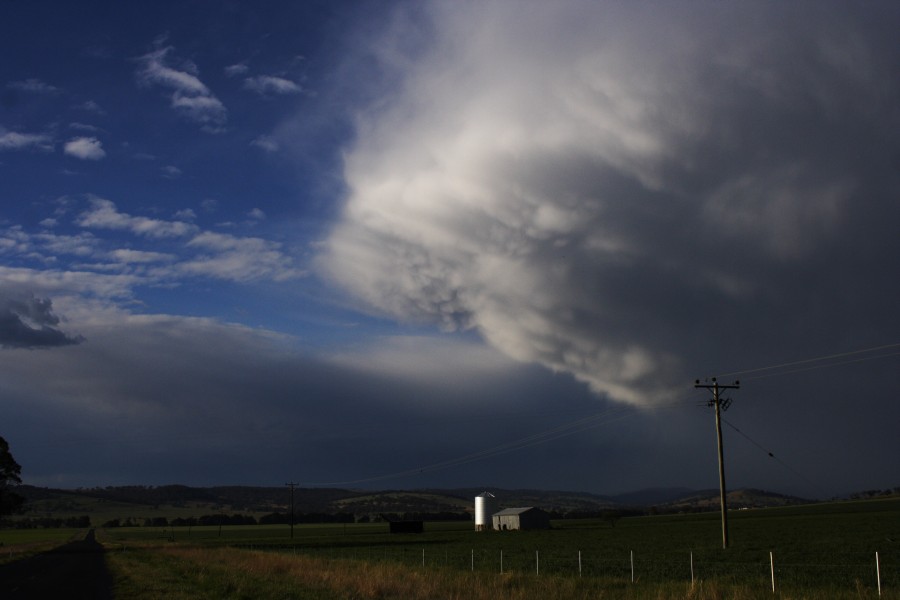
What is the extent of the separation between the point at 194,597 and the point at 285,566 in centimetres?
1422

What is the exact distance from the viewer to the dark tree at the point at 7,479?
88.9 m

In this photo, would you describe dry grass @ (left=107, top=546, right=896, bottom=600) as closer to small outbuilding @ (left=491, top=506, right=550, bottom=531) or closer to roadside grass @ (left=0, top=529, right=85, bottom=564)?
roadside grass @ (left=0, top=529, right=85, bottom=564)

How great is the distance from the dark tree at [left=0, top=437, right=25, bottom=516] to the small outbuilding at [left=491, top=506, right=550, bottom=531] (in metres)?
77.4

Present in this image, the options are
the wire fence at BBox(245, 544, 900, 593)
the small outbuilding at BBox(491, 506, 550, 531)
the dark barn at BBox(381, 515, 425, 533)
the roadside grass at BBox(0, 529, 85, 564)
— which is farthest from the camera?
the small outbuilding at BBox(491, 506, 550, 531)

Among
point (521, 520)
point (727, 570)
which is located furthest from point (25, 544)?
point (727, 570)

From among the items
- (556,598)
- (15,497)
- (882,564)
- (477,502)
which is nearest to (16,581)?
(556,598)

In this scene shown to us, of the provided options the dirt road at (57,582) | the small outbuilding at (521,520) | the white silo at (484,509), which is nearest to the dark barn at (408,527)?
the small outbuilding at (521,520)

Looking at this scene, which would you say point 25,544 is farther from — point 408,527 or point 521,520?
point 521,520

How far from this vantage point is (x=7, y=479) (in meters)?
90.7

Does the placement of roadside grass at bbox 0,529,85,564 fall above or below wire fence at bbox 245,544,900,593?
below

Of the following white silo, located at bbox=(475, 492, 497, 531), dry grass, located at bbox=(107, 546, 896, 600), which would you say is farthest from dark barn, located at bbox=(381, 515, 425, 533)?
dry grass, located at bbox=(107, 546, 896, 600)

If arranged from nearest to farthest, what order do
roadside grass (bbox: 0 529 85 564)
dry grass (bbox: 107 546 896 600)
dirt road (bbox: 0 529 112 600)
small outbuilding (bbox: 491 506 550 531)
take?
dry grass (bbox: 107 546 896 600) < dirt road (bbox: 0 529 112 600) < roadside grass (bbox: 0 529 85 564) < small outbuilding (bbox: 491 506 550 531)

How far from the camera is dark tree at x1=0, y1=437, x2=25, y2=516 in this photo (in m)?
88.9

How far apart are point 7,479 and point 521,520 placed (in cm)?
8082
